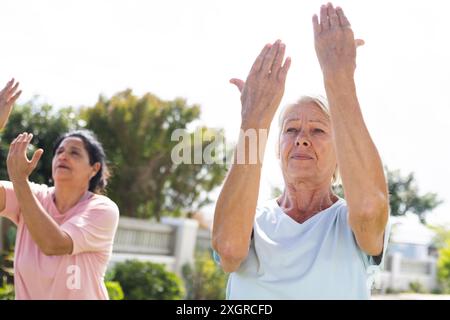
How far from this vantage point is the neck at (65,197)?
2.54m

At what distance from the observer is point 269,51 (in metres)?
1.39

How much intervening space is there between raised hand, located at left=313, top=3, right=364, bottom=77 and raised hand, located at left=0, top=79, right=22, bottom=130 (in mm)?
1330

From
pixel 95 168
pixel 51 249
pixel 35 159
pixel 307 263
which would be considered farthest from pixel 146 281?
pixel 307 263

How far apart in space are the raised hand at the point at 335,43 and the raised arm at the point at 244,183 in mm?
123

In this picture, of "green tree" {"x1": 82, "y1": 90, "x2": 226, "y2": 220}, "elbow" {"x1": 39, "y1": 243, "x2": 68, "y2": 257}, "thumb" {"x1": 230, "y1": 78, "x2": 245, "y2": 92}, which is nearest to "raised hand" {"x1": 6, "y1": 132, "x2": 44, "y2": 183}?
"elbow" {"x1": 39, "y1": 243, "x2": 68, "y2": 257}

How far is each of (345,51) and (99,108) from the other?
35.7 ft

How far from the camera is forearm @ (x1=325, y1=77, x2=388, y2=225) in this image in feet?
4.01

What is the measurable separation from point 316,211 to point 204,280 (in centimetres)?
736

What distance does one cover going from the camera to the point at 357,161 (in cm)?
122

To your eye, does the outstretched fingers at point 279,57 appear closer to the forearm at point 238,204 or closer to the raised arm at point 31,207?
the forearm at point 238,204

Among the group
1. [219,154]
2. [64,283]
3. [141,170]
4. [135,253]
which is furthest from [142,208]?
[64,283]

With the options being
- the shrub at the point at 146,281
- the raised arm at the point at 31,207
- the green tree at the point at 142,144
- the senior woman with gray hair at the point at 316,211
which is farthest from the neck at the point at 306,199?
the green tree at the point at 142,144

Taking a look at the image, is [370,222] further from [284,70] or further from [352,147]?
[284,70]

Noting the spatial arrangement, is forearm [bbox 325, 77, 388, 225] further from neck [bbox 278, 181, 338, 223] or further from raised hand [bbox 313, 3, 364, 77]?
neck [bbox 278, 181, 338, 223]
